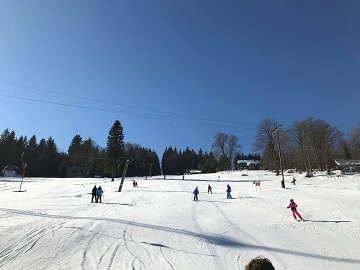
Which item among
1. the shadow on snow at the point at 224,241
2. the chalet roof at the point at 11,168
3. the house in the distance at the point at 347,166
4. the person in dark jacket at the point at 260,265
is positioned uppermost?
the chalet roof at the point at 11,168

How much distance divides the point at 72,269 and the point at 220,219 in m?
12.4

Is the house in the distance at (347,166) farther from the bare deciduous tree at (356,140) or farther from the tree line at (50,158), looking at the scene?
the tree line at (50,158)

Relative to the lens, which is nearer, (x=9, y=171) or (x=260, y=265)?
(x=260, y=265)

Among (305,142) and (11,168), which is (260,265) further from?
(11,168)

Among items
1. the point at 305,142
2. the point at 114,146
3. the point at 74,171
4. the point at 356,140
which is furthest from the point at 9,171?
the point at 356,140

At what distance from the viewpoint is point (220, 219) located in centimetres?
2086

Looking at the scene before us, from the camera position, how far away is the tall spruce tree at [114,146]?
2958 inches

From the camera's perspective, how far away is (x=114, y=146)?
77.9 m

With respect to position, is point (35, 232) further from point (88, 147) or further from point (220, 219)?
point (88, 147)

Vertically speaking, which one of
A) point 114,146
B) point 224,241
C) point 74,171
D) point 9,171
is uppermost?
point 114,146

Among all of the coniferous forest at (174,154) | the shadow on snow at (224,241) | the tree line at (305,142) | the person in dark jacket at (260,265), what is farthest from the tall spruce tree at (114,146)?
the person in dark jacket at (260,265)

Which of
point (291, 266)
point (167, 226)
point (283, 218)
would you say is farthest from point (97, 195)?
point (291, 266)

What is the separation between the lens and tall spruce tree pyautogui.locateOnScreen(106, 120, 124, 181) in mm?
75125

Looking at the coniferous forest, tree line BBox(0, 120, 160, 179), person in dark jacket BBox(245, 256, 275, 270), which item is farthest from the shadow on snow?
tree line BBox(0, 120, 160, 179)
